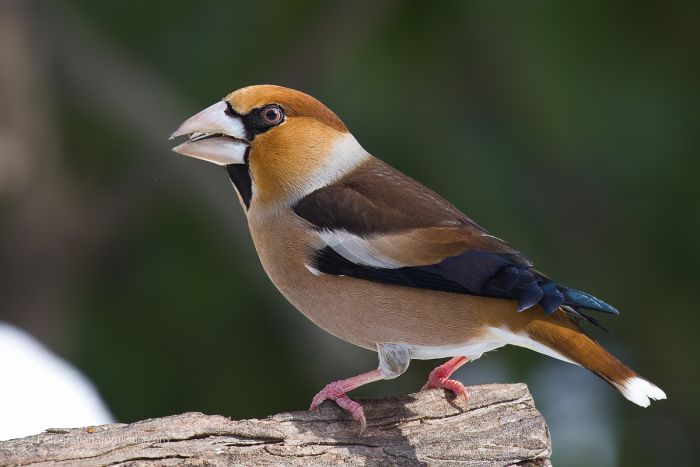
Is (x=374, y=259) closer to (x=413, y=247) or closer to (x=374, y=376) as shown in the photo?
(x=413, y=247)

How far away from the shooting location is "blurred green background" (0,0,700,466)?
6871mm

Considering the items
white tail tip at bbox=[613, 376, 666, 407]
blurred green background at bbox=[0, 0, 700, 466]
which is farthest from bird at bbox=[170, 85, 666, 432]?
blurred green background at bbox=[0, 0, 700, 466]

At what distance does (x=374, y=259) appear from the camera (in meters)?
3.57

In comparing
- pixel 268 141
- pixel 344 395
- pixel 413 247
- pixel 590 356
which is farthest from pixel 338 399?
pixel 268 141

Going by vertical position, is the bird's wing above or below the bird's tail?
above

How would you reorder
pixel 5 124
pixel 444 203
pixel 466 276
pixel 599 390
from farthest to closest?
pixel 599 390 → pixel 5 124 → pixel 444 203 → pixel 466 276

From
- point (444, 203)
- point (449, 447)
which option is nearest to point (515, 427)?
point (449, 447)

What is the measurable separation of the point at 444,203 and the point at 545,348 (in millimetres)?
648

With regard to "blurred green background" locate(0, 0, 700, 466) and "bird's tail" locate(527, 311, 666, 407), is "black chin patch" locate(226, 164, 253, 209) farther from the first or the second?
"blurred green background" locate(0, 0, 700, 466)

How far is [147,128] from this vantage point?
22.8 feet

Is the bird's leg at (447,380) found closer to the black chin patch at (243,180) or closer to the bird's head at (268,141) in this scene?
the bird's head at (268,141)

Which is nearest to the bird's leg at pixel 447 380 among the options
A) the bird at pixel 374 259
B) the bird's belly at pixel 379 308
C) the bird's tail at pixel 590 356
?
the bird at pixel 374 259

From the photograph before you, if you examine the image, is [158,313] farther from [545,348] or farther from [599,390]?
[545,348]

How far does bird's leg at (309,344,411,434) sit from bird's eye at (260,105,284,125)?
880mm
